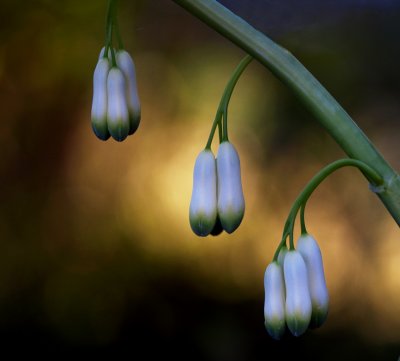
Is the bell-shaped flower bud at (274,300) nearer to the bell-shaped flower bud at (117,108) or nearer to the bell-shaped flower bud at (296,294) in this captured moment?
the bell-shaped flower bud at (296,294)

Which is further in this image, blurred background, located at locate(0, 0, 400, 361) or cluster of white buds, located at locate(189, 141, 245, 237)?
blurred background, located at locate(0, 0, 400, 361)

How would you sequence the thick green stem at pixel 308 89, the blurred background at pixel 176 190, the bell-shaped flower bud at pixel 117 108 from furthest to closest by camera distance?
the blurred background at pixel 176 190 < the bell-shaped flower bud at pixel 117 108 < the thick green stem at pixel 308 89

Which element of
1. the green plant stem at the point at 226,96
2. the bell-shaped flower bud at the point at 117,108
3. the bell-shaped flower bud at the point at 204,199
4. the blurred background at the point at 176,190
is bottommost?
the bell-shaped flower bud at the point at 204,199

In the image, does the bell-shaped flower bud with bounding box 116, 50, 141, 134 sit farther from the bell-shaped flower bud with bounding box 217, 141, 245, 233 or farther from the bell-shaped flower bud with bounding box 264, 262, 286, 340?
the bell-shaped flower bud with bounding box 264, 262, 286, 340

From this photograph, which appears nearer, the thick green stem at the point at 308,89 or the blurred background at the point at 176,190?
the thick green stem at the point at 308,89

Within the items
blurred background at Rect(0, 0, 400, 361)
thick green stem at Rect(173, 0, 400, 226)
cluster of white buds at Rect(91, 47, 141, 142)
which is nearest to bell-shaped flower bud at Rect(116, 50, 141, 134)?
cluster of white buds at Rect(91, 47, 141, 142)

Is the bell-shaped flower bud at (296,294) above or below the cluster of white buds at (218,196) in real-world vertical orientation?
below

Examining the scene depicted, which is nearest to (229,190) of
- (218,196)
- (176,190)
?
(218,196)

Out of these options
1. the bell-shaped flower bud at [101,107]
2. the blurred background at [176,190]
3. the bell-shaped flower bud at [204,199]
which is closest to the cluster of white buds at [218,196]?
the bell-shaped flower bud at [204,199]
